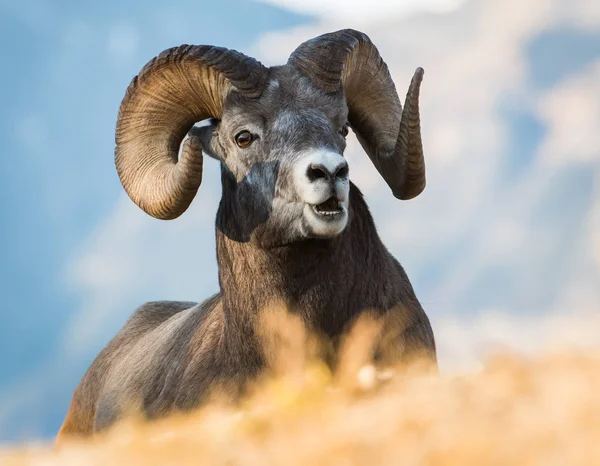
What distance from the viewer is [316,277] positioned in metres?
8.96

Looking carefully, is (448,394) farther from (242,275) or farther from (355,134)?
(355,134)

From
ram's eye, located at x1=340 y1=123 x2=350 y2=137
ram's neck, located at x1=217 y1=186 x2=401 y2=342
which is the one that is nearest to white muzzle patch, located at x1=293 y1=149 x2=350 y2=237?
ram's neck, located at x1=217 y1=186 x2=401 y2=342

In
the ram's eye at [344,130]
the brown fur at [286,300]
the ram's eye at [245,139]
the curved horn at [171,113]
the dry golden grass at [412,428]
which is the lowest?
the dry golden grass at [412,428]

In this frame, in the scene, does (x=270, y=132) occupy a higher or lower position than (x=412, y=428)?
higher

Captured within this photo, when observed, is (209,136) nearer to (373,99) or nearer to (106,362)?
(373,99)

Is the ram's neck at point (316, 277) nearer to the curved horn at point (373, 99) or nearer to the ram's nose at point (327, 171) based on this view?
the curved horn at point (373, 99)

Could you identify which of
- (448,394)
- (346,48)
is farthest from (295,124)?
(448,394)

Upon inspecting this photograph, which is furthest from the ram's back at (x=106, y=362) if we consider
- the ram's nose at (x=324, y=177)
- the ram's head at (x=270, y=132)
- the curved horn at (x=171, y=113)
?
the ram's nose at (x=324, y=177)

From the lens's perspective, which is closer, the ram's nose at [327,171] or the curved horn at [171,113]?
the ram's nose at [327,171]

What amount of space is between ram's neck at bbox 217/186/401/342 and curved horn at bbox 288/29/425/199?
0.75 meters

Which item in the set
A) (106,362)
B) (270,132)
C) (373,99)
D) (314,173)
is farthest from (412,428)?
(106,362)

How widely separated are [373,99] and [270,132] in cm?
217

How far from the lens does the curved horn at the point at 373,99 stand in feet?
31.8

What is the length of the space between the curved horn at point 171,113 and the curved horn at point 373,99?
0.60 m
